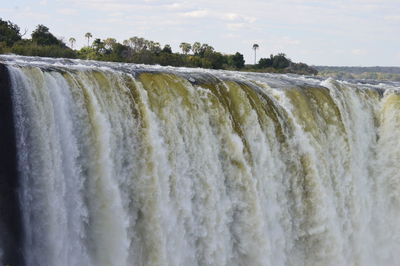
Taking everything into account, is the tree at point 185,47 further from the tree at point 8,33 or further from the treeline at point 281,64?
the tree at point 8,33

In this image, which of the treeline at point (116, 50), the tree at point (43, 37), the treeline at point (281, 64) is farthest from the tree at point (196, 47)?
the tree at point (43, 37)

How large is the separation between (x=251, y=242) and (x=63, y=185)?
5.01 m

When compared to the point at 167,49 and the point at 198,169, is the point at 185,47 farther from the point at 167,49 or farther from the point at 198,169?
the point at 198,169

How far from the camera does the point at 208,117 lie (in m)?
14.9

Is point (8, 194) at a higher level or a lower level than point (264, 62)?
higher

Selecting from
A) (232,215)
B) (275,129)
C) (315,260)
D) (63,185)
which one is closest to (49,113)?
(63,185)

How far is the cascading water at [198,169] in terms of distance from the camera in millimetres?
11352

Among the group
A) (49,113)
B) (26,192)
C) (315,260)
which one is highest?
(49,113)

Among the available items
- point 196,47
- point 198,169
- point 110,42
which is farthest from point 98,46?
point 198,169

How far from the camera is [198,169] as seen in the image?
47.1 ft

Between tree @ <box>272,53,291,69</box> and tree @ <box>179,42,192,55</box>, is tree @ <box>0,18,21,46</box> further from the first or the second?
tree @ <box>272,53,291,69</box>

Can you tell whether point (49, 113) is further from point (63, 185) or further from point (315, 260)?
point (315, 260)

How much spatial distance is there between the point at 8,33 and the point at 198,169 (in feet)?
89.6

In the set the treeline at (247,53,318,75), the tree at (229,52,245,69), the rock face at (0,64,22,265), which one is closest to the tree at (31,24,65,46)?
the tree at (229,52,245,69)
